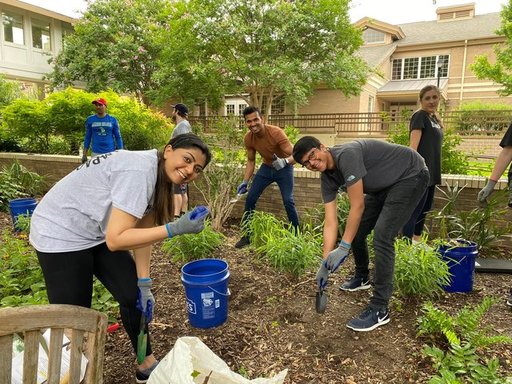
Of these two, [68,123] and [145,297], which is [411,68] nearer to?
[68,123]

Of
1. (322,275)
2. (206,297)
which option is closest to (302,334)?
(322,275)

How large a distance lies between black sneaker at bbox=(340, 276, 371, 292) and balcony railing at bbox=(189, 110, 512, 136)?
38.2ft

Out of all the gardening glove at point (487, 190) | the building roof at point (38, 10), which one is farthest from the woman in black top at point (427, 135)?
the building roof at point (38, 10)

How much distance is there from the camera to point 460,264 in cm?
292

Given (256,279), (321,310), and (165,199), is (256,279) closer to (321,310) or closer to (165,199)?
(321,310)

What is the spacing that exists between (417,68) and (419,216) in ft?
68.0

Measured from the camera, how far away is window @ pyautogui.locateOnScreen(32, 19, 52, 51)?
1720 cm

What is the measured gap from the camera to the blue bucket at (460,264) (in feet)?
9.46

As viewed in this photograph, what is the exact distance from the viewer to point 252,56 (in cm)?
1210

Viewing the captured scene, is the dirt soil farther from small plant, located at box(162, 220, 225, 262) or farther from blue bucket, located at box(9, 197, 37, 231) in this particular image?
blue bucket, located at box(9, 197, 37, 231)

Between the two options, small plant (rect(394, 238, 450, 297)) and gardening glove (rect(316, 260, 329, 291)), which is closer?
gardening glove (rect(316, 260, 329, 291))

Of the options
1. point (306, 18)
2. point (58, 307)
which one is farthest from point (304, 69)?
point (58, 307)

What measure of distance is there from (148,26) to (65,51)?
3851 mm

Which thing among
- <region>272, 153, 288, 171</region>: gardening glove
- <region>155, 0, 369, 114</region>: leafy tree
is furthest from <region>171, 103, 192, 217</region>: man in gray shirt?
<region>155, 0, 369, 114</region>: leafy tree
